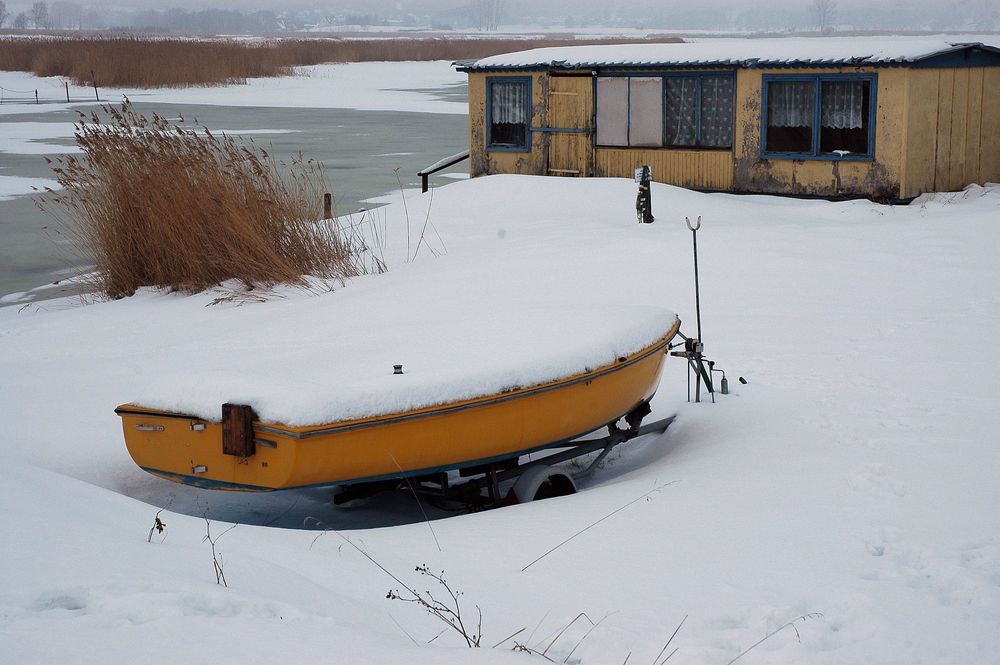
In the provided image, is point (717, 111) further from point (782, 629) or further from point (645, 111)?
point (782, 629)

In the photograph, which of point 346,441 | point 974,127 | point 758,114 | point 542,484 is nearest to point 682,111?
point 758,114

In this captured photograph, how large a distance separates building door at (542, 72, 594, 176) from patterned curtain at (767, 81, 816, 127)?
2.73m

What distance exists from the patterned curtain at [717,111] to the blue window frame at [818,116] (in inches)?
21.2

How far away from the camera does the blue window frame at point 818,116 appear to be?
15039mm

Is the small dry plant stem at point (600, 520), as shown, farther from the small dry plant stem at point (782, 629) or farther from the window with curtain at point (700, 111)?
the window with curtain at point (700, 111)

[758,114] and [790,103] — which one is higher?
[790,103]

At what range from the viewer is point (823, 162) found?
15.3m

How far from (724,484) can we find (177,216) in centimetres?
706

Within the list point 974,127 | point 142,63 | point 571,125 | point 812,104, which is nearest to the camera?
point 812,104

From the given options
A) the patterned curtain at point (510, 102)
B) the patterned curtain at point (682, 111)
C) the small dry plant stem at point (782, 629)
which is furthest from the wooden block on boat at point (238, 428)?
the patterned curtain at point (510, 102)

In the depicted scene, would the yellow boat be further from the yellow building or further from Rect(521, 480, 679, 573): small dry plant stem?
the yellow building

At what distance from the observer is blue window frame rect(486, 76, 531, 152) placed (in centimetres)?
1750

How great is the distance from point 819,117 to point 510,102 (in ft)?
16.0

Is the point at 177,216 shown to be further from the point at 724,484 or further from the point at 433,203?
the point at 724,484
